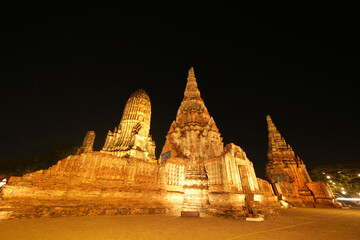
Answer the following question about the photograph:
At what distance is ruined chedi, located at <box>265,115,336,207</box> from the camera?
26.2 m

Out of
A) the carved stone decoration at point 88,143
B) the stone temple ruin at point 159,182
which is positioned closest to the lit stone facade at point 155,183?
the stone temple ruin at point 159,182

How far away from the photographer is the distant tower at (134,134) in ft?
79.1

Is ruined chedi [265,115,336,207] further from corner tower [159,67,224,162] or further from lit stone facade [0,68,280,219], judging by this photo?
corner tower [159,67,224,162]

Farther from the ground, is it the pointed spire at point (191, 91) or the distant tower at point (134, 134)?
the pointed spire at point (191, 91)

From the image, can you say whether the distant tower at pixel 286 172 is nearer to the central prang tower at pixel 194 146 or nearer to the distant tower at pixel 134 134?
the central prang tower at pixel 194 146

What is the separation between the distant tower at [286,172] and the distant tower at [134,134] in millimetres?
25113

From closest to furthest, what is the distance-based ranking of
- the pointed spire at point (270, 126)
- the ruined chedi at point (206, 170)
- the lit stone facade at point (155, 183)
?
the lit stone facade at point (155, 183) → the ruined chedi at point (206, 170) → the pointed spire at point (270, 126)

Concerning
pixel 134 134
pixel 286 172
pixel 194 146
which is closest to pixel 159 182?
pixel 194 146

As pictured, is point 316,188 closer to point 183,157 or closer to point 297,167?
point 297,167

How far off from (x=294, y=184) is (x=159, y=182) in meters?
30.1

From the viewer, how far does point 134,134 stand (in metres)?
25.5

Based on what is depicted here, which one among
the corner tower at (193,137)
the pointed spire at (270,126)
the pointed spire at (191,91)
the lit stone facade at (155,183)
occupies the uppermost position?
the pointed spire at (270,126)

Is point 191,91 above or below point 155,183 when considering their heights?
above

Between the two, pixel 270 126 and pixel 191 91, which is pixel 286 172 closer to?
pixel 270 126
